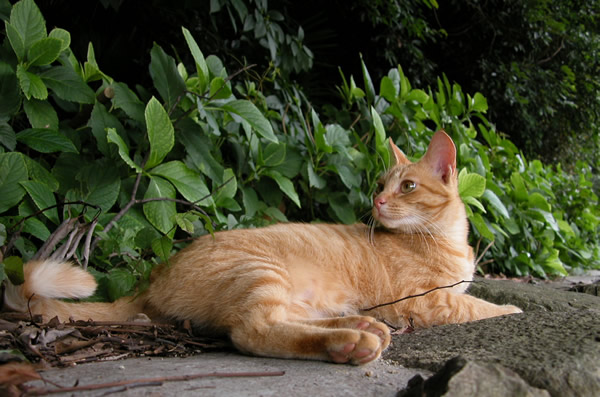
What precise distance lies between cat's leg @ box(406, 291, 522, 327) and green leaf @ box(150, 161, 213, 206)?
1119 mm

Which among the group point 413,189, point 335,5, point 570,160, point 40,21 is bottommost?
point 570,160

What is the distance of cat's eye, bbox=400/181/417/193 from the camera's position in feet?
8.60

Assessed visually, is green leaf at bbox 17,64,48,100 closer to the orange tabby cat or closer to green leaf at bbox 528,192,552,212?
the orange tabby cat

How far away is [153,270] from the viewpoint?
2119 millimetres

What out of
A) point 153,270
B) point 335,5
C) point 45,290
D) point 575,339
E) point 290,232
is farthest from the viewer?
point 335,5

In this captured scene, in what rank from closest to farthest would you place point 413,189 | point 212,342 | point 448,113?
1. point 212,342
2. point 413,189
3. point 448,113

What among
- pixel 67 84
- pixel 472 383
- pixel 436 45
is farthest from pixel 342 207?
pixel 436 45

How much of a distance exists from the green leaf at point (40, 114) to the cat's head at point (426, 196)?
163cm

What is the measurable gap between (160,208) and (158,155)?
0.24m

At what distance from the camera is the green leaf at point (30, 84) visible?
2028mm

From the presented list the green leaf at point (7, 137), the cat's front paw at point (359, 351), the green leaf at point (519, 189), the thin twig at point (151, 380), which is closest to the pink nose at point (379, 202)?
the cat's front paw at point (359, 351)

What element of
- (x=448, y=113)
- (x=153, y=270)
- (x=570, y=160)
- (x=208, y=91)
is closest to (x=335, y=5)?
(x=448, y=113)

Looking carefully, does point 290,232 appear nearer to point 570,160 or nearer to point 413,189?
point 413,189

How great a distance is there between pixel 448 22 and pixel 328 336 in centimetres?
Answer: 614
